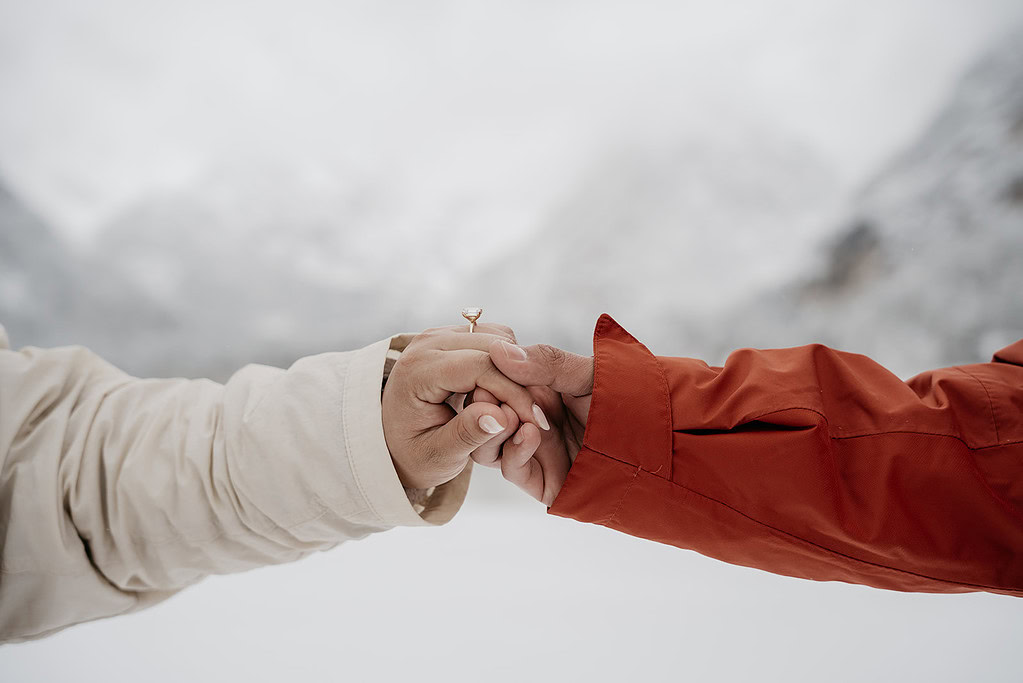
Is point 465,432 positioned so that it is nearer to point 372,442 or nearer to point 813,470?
point 372,442

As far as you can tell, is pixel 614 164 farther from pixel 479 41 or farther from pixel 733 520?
pixel 733 520

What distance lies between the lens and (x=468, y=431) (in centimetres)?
77

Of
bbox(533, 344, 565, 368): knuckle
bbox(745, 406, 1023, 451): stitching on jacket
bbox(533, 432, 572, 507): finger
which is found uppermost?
bbox(745, 406, 1023, 451): stitching on jacket

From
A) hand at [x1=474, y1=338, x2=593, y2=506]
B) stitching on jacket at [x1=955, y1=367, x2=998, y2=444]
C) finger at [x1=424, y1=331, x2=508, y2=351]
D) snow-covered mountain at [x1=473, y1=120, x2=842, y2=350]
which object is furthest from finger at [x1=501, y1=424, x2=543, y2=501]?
snow-covered mountain at [x1=473, y1=120, x2=842, y2=350]

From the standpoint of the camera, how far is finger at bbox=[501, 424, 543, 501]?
0.80 m

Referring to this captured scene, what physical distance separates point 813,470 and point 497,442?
1.13ft

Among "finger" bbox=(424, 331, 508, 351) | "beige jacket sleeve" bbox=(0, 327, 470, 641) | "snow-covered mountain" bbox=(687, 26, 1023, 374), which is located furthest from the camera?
"snow-covered mountain" bbox=(687, 26, 1023, 374)

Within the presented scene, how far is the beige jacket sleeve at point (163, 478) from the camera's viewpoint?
0.72m

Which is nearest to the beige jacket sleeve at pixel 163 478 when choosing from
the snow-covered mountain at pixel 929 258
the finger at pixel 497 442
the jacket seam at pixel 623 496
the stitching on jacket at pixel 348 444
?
the stitching on jacket at pixel 348 444

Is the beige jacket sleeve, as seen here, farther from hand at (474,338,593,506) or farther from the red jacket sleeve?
the red jacket sleeve

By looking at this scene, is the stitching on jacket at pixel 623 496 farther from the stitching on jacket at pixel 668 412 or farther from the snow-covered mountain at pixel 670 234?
the snow-covered mountain at pixel 670 234

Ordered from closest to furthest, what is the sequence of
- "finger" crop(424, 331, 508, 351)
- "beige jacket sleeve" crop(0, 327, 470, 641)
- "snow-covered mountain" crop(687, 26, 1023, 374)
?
"beige jacket sleeve" crop(0, 327, 470, 641), "finger" crop(424, 331, 508, 351), "snow-covered mountain" crop(687, 26, 1023, 374)

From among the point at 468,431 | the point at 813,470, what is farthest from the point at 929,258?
the point at 468,431

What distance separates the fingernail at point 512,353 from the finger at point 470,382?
2 cm
